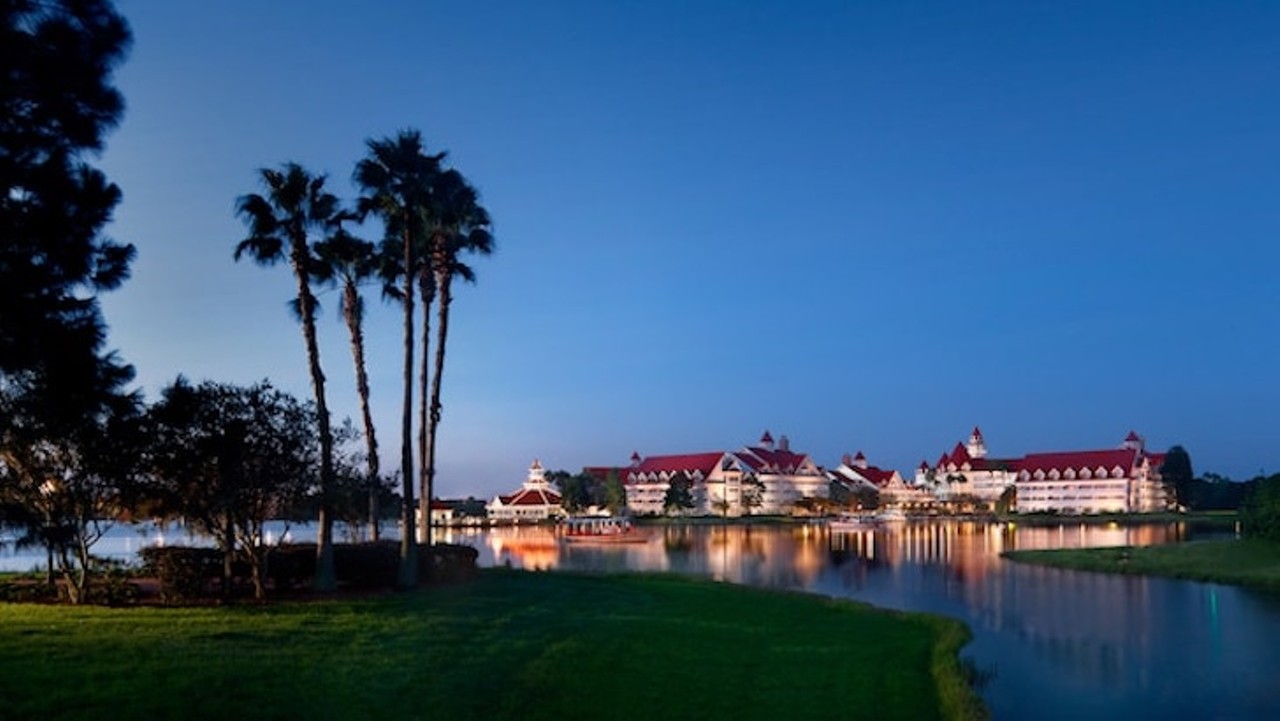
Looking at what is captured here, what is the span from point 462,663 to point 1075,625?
78.5ft

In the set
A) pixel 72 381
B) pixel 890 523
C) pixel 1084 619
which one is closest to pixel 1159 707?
pixel 1084 619

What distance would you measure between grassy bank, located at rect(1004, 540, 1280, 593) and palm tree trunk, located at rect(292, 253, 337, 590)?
39.0 metres

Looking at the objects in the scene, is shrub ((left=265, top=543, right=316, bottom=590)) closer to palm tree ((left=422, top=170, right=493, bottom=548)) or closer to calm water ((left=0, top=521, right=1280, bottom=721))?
palm tree ((left=422, top=170, right=493, bottom=548))

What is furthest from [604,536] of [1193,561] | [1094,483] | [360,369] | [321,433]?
[1094,483]

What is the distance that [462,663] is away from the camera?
18.4m

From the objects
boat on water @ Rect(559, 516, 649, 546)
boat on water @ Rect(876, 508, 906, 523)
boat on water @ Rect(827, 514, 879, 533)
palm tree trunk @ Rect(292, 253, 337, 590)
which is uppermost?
palm tree trunk @ Rect(292, 253, 337, 590)

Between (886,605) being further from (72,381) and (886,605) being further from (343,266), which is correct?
(72,381)

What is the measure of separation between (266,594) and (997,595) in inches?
1211

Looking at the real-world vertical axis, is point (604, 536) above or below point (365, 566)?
below

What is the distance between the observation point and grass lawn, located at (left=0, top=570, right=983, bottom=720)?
14.9 metres

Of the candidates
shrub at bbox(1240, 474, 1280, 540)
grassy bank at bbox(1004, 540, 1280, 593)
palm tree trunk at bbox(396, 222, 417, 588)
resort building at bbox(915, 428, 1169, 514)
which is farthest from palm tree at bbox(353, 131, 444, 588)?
resort building at bbox(915, 428, 1169, 514)

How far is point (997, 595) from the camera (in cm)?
4388

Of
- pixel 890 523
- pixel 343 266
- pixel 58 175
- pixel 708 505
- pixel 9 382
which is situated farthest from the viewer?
pixel 708 505

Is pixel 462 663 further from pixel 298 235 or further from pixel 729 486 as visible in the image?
pixel 729 486
